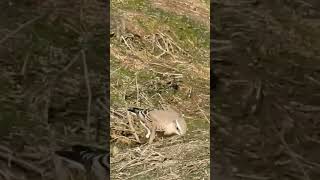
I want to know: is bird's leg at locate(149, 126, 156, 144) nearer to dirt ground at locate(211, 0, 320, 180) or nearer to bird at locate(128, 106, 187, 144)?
bird at locate(128, 106, 187, 144)

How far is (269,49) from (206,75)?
3.07 metres

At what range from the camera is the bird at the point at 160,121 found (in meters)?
4.54

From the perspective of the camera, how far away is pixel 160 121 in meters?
4.57

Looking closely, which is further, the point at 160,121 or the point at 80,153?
the point at 160,121

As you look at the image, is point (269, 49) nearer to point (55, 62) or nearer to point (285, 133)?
point (285, 133)

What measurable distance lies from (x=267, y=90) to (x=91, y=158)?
2.41 ft

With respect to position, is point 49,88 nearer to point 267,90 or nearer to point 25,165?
point 25,165

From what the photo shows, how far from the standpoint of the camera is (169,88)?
5195 millimetres

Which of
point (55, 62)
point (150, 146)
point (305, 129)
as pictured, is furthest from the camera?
point (150, 146)

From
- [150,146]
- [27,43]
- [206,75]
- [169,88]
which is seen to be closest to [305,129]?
[27,43]

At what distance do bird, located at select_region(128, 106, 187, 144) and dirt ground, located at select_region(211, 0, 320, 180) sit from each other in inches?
76.3

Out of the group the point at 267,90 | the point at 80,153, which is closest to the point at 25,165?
the point at 80,153

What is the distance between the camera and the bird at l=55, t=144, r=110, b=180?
259 cm

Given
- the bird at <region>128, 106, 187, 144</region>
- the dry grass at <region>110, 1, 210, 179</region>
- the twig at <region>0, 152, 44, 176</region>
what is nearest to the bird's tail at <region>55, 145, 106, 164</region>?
the twig at <region>0, 152, 44, 176</region>
